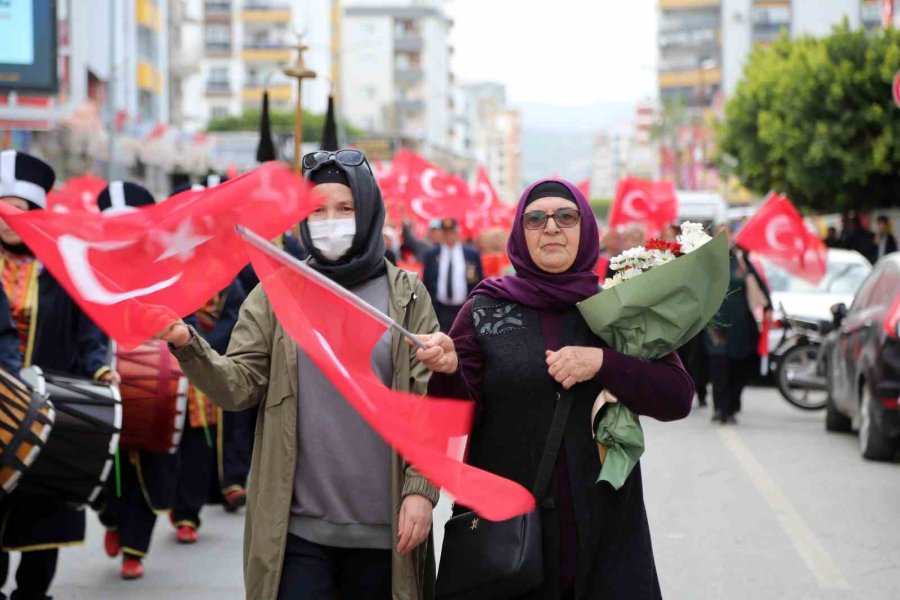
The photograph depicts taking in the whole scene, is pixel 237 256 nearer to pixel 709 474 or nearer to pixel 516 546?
pixel 516 546

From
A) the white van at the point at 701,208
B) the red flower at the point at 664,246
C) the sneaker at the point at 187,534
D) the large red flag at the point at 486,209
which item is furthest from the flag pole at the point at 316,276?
Answer: the white van at the point at 701,208

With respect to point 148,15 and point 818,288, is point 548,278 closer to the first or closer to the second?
point 818,288

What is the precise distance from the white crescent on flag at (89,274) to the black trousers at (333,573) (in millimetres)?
822

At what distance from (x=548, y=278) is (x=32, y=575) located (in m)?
3.50

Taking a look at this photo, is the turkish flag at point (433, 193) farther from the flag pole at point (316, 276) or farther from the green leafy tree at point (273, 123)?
the green leafy tree at point (273, 123)

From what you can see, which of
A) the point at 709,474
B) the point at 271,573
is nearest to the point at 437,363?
the point at 271,573

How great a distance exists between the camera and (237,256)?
4297 mm

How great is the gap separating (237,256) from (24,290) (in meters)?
3.03

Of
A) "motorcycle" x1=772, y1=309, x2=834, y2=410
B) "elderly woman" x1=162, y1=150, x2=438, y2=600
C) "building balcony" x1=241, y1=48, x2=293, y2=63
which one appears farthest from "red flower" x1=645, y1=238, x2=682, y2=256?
"building balcony" x1=241, y1=48, x2=293, y2=63

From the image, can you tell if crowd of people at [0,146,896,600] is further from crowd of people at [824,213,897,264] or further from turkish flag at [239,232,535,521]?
crowd of people at [824,213,897,264]

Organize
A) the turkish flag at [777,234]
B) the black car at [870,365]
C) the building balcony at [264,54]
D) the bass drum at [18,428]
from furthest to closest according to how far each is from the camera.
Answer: the building balcony at [264,54] < the turkish flag at [777,234] < the black car at [870,365] < the bass drum at [18,428]

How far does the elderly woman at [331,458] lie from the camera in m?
4.42

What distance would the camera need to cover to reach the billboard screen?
24.4m

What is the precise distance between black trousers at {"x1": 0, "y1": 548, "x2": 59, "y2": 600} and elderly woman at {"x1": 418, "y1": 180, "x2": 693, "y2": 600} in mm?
3192
